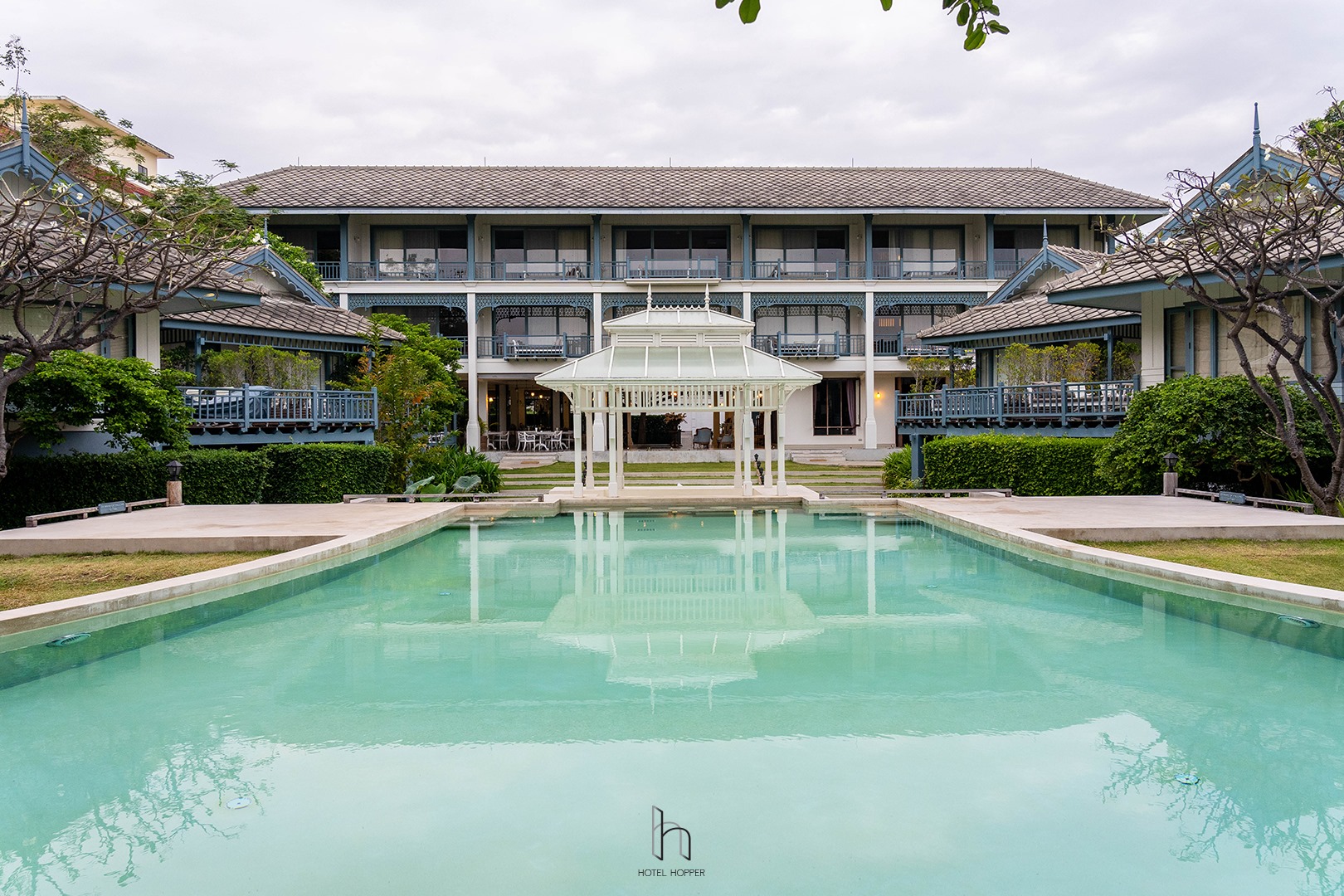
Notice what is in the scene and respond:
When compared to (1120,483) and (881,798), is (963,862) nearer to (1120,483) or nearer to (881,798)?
(881,798)

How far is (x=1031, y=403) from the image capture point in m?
19.0

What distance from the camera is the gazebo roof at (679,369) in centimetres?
1638

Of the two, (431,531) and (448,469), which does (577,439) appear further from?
(431,531)

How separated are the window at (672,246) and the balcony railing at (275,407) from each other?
16351 mm

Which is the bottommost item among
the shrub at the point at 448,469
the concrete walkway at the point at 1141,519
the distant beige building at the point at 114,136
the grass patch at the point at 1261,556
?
the grass patch at the point at 1261,556

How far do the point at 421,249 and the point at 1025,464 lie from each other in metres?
24.3

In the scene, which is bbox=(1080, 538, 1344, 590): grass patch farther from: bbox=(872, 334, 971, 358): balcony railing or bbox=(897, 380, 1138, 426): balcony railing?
bbox=(872, 334, 971, 358): balcony railing

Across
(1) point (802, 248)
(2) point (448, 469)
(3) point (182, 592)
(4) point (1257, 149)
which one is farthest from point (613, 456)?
(1) point (802, 248)

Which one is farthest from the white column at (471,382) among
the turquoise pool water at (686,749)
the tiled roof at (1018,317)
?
the turquoise pool water at (686,749)

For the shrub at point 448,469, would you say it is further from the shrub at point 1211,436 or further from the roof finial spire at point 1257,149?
the roof finial spire at point 1257,149

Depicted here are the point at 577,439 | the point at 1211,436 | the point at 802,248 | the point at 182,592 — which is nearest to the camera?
the point at 182,592

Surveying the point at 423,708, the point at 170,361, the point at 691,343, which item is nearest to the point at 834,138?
the point at 691,343

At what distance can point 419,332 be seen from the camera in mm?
27438

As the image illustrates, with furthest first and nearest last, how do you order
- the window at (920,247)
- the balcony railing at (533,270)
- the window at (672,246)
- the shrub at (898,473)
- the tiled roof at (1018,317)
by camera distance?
the window at (920,247)
the window at (672,246)
the balcony railing at (533,270)
the shrub at (898,473)
the tiled roof at (1018,317)
